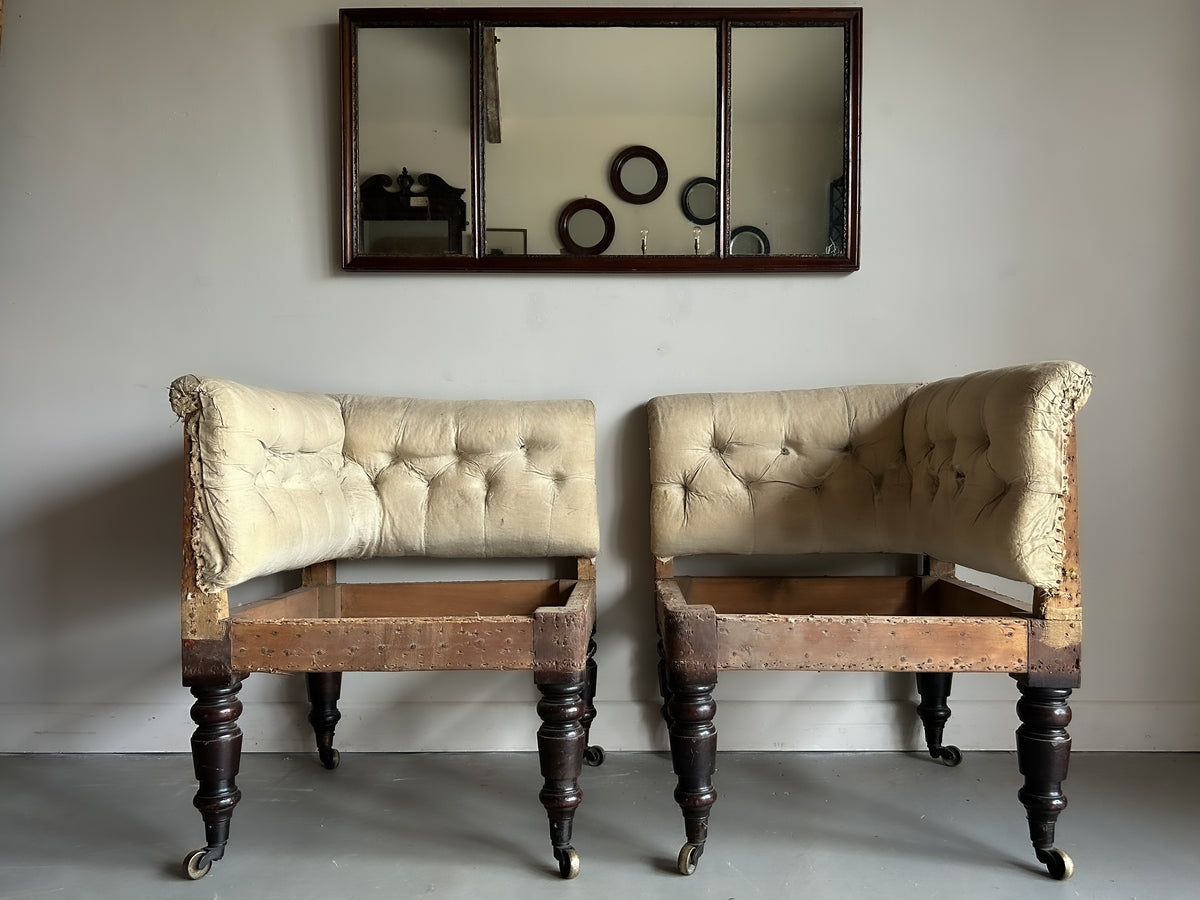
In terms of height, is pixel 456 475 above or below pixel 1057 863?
above

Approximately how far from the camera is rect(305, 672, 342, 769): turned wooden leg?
68.0 inches

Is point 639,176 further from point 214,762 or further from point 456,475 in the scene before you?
point 214,762

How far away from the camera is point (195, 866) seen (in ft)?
4.15

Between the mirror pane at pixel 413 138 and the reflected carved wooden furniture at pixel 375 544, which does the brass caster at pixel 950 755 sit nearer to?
the reflected carved wooden furniture at pixel 375 544

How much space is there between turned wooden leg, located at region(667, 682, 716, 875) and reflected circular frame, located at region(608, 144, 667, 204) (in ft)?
3.64

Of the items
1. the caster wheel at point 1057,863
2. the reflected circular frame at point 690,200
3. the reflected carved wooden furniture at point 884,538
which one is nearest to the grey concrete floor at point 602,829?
the caster wheel at point 1057,863

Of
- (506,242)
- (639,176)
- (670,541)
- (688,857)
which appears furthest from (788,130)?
(688,857)

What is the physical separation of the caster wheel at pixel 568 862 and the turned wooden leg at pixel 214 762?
21.2 inches

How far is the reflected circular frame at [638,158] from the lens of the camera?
71.1 inches

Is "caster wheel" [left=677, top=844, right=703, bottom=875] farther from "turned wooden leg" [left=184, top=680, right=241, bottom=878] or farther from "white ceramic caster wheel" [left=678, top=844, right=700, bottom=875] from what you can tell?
"turned wooden leg" [left=184, top=680, right=241, bottom=878]

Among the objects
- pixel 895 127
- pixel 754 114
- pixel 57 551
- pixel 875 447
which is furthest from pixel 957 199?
pixel 57 551

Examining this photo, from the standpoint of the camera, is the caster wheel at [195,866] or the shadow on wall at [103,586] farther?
the shadow on wall at [103,586]

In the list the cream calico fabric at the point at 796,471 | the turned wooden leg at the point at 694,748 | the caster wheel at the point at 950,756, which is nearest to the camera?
the turned wooden leg at the point at 694,748

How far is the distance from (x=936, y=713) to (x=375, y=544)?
1.28 meters
